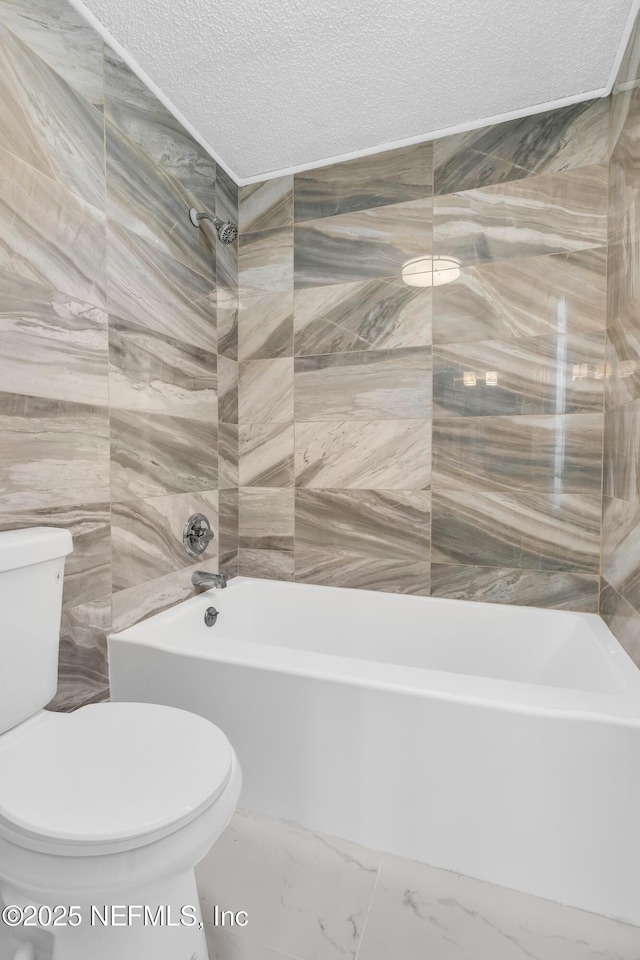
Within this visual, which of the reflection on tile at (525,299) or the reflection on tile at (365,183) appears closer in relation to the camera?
the reflection on tile at (525,299)

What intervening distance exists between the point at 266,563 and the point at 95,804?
4.75 ft

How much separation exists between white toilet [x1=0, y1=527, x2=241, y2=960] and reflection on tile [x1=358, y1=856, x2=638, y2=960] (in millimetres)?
419

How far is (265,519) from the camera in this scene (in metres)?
2.24

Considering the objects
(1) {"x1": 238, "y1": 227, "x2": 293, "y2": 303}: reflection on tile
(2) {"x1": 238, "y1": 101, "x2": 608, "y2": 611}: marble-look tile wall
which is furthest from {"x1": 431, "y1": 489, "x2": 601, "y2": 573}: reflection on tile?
(1) {"x1": 238, "y1": 227, "x2": 293, "y2": 303}: reflection on tile

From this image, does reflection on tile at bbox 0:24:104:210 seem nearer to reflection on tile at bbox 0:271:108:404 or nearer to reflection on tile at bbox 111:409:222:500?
reflection on tile at bbox 0:271:108:404

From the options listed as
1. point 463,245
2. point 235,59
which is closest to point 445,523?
point 463,245

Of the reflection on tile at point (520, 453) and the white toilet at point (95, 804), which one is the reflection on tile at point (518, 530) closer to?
the reflection on tile at point (520, 453)

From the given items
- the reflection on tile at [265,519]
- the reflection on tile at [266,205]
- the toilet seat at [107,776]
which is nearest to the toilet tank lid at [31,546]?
the toilet seat at [107,776]

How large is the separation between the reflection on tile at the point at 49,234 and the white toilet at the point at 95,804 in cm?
72

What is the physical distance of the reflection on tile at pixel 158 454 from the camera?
1563mm

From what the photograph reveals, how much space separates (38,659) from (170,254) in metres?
1.45

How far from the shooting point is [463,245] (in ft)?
→ 6.12

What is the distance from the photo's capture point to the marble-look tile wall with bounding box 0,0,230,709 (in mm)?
1229

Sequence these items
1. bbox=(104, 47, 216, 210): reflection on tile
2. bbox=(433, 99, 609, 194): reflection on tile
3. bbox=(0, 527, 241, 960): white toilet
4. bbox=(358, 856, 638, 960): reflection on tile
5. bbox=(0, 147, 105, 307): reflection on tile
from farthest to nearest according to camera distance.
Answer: bbox=(433, 99, 609, 194): reflection on tile
bbox=(104, 47, 216, 210): reflection on tile
bbox=(0, 147, 105, 307): reflection on tile
bbox=(358, 856, 638, 960): reflection on tile
bbox=(0, 527, 241, 960): white toilet
